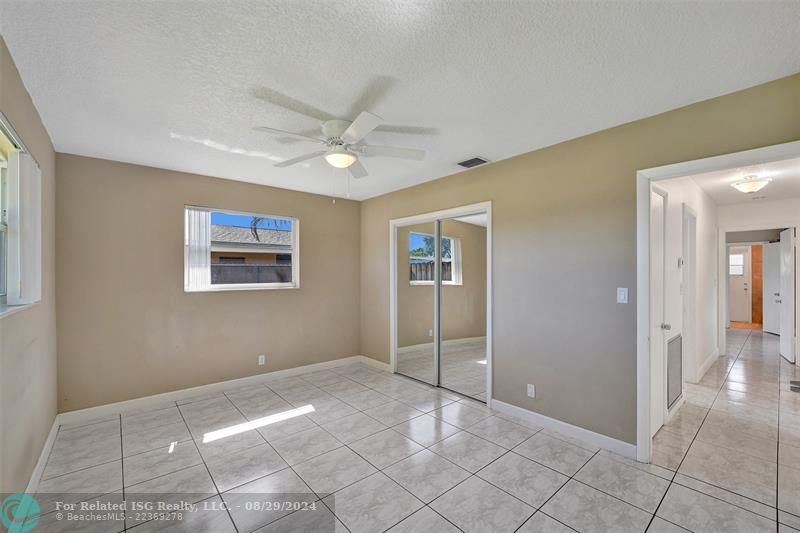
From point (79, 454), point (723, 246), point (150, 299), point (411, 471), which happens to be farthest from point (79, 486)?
point (723, 246)

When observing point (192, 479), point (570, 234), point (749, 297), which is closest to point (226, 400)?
point (192, 479)

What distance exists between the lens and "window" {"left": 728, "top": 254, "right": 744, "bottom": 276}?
935cm

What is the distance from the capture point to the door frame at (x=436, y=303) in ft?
11.8

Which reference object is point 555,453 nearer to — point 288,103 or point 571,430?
point 571,430

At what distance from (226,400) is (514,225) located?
3687 mm

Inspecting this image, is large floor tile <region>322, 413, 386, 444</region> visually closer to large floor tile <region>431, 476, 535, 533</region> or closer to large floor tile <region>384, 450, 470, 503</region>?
large floor tile <region>384, 450, 470, 503</region>

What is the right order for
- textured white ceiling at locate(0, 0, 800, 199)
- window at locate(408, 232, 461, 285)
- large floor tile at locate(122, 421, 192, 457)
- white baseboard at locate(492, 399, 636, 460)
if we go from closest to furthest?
1. textured white ceiling at locate(0, 0, 800, 199)
2. white baseboard at locate(492, 399, 636, 460)
3. large floor tile at locate(122, 421, 192, 457)
4. window at locate(408, 232, 461, 285)

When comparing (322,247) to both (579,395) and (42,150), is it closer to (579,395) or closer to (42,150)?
(42,150)

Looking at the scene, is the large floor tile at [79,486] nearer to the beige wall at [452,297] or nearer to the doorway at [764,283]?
the beige wall at [452,297]

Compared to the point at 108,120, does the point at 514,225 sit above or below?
below

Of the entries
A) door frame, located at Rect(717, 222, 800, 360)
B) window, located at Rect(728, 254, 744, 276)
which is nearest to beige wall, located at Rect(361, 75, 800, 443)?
door frame, located at Rect(717, 222, 800, 360)

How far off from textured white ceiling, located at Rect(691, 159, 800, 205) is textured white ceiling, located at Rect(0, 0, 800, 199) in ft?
5.89

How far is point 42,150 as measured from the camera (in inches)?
104

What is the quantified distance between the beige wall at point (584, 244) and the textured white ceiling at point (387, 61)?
0.19 m
